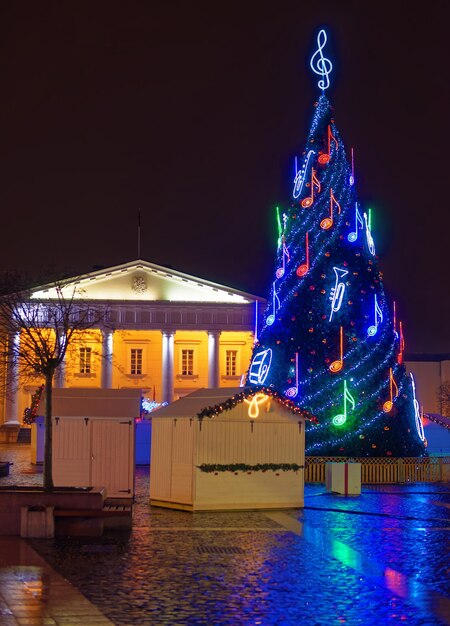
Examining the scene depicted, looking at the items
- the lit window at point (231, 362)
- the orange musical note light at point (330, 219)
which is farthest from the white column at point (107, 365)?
the orange musical note light at point (330, 219)

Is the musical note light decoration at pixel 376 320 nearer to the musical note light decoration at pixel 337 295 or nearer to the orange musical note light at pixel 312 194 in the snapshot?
the musical note light decoration at pixel 337 295

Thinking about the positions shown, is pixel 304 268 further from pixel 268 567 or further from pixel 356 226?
pixel 268 567

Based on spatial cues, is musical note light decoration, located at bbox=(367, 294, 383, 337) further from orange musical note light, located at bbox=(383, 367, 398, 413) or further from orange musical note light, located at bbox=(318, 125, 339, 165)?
orange musical note light, located at bbox=(318, 125, 339, 165)

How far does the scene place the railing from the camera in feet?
90.5

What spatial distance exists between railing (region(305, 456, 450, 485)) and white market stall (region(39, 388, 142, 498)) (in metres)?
6.58

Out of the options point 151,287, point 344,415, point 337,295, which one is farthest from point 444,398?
point 337,295

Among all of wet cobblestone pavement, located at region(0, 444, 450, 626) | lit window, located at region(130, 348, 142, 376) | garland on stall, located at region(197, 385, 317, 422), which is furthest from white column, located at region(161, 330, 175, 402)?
wet cobblestone pavement, located at region(0, 444, 450, 626)

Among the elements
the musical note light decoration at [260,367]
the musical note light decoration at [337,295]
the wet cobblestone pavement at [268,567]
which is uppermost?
the musical note light decoration at [337,295]

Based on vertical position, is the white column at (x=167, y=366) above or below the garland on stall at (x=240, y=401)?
above

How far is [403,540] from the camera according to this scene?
16031 millimetres

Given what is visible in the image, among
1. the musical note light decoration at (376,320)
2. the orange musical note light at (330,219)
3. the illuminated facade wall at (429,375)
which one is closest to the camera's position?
the musical note light decoration at (376,320)

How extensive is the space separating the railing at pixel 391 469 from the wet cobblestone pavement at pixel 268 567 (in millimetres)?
6817

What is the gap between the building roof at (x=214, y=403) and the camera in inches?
807

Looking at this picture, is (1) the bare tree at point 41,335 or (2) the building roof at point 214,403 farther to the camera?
(2) the building roof at point 214,403
